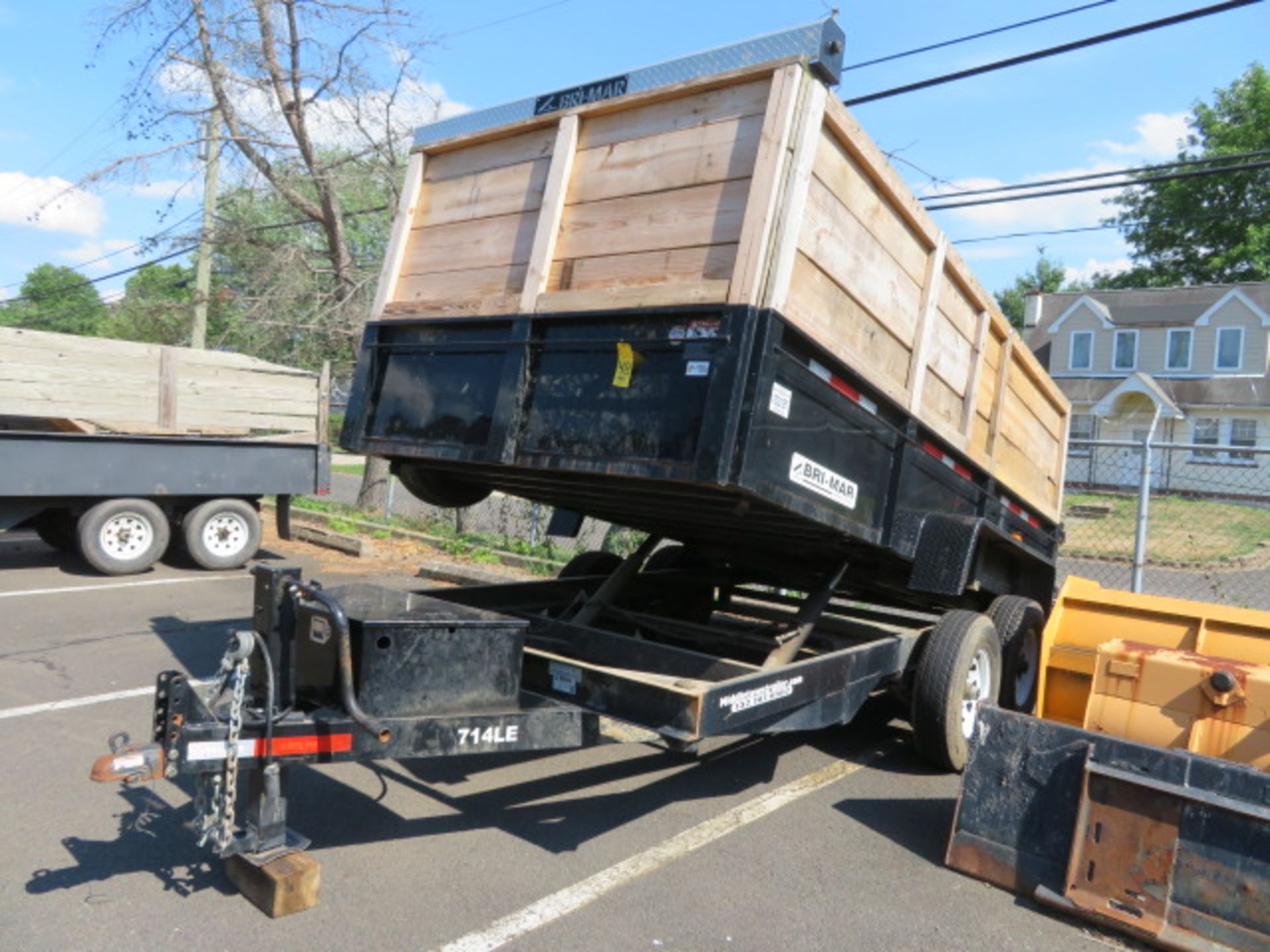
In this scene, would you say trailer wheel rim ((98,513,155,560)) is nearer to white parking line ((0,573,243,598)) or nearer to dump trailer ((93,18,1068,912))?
white parking line ((0,573,243,598))

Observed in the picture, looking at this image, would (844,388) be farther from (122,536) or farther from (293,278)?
(293,278)

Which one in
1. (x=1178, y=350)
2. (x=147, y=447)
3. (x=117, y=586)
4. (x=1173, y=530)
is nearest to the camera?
(x=117, y=586)

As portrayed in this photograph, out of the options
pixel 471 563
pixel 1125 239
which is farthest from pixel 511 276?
pixel 1125 239

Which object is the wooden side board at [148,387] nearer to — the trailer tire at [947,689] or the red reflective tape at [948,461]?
the red reflective tape at [948,461]

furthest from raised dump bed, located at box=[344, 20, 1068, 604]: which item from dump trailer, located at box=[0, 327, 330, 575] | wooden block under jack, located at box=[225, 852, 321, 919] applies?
dump trailer, located at box=[0, 327, 330, 575]

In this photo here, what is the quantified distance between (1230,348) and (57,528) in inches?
1385

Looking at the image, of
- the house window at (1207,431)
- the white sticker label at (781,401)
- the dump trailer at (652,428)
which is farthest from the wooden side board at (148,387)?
the house window at (1207,431)

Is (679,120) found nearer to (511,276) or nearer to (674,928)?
(511,276)

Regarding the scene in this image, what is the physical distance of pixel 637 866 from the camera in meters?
3.91

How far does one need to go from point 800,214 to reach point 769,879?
2.56m

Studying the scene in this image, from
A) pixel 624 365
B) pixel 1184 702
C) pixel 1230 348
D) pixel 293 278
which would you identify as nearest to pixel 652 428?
pixel 624 365

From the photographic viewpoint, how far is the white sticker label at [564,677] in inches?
157

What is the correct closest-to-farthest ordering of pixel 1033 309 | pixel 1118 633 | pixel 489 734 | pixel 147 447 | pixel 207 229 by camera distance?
pixel 489 734 < pixel 1118 633 < pixel 147 447 < pixel 207 229 < pixel 1033 309

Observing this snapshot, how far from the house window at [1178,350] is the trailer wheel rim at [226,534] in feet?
109
